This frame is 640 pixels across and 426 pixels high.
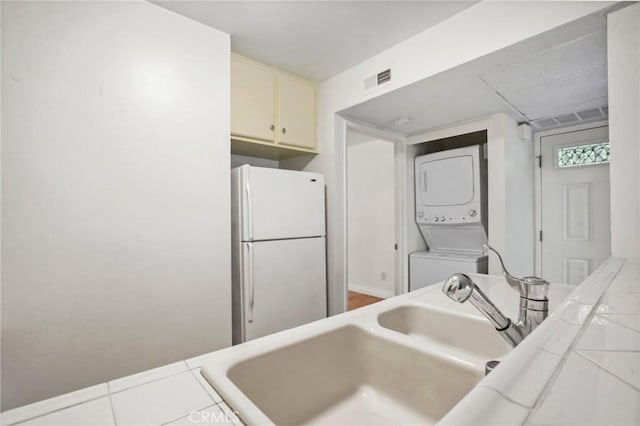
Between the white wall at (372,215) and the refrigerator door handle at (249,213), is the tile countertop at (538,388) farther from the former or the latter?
the white wall at (372,215)

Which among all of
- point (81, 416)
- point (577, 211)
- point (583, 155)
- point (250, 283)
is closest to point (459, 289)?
point (81, 416)

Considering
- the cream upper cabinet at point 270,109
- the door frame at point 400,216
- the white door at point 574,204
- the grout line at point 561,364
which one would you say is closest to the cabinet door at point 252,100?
the cream upper cabinet at point 270,109

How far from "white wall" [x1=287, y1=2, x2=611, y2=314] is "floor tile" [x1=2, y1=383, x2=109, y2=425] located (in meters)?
2.01

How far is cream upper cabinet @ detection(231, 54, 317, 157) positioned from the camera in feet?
6.96

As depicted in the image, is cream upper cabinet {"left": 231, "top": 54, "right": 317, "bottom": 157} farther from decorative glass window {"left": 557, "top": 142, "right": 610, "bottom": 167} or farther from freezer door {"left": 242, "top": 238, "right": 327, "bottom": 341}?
decorative glass window {"left": 557, "top": 142, "right": 610, "bottom": 167}

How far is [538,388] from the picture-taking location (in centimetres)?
28

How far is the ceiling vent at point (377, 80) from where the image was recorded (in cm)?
207

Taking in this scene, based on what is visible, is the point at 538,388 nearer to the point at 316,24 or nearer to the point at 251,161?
the point at 316,24

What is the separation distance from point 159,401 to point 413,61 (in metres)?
2.15

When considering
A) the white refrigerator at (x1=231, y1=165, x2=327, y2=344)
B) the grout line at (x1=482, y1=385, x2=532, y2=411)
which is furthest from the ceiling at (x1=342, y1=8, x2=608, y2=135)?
the grout line at (x1=482, y1=385, x2=532, y2=411)

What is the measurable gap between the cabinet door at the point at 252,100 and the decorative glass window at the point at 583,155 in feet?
9.23

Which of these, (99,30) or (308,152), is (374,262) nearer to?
(308,152)

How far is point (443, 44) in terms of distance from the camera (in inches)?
69.2

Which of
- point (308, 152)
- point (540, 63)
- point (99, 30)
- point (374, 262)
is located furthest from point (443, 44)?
point (374, 262)
